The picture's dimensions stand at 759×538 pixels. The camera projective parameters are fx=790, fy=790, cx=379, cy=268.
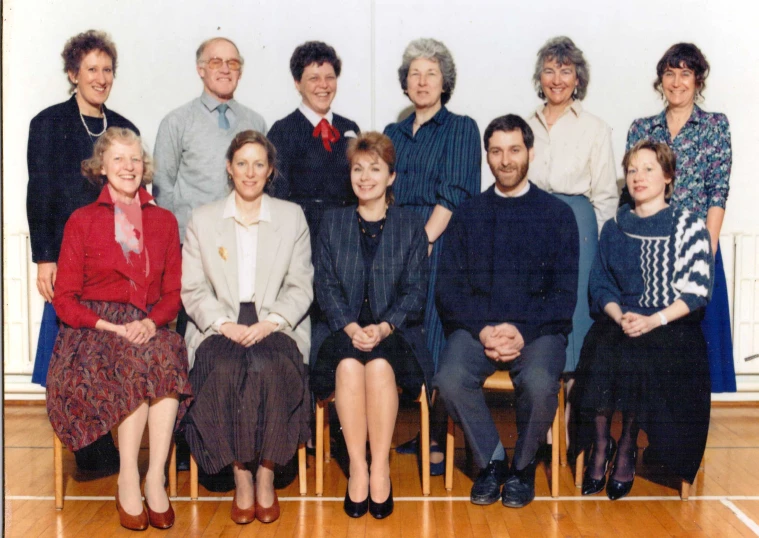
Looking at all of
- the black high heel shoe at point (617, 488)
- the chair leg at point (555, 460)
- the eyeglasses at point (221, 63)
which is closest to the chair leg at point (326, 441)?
the chair leg at point (555, 460)

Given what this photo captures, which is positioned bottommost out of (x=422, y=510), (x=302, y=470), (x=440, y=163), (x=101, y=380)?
(x=422, y=510)

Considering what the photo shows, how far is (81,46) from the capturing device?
128 inches

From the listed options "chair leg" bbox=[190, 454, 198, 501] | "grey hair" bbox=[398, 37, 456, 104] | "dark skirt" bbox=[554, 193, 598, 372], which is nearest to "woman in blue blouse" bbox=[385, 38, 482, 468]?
"grey hair" bbox=[398, 37, 456, 104]

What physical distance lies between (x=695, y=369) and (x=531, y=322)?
0.64 metres

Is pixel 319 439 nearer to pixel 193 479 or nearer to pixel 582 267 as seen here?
pixel 193 479

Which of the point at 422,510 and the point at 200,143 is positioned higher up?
the point at 200,143

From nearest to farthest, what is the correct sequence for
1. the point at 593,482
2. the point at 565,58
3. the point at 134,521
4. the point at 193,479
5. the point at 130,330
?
the point at 134,521
the point at 130,330
the point at 193,479
the point at 593,482
the point at 565,58

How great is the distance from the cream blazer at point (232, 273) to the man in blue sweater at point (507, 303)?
0.59 meters

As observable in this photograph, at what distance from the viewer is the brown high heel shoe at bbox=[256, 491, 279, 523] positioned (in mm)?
2820

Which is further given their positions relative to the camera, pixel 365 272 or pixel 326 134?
pixel 326 134

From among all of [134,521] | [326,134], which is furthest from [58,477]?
[326,134]

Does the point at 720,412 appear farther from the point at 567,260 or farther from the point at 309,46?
the point at 309,46

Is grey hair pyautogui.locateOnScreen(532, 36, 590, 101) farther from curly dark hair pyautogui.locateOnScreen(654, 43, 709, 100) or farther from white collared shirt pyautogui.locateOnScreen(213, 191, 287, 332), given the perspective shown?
white collared shirt pyautogui.locateOnScreen(213, 191, 287, 332)

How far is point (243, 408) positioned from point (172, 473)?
1.67 ft
